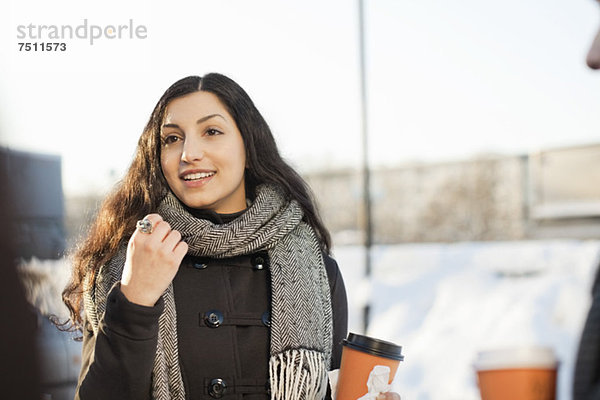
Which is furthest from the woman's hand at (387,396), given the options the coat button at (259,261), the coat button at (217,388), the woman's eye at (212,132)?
the woman's eye at (212,132)

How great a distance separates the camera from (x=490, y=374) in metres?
1.21

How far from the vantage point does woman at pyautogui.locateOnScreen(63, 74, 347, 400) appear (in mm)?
1750

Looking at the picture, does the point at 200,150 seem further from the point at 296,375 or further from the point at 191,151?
the point at 296,375

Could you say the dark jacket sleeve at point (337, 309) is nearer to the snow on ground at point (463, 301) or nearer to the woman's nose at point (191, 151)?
the woman's nose at point (191, 151)

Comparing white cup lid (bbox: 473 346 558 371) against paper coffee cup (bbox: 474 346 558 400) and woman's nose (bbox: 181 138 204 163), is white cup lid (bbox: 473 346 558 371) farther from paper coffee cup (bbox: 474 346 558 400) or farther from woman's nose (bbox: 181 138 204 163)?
woman's nose (bbox: 181 138 204 163)

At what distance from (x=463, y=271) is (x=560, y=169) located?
94.4 inches

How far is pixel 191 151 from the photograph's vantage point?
1833 millimetres

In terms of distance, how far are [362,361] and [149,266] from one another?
0.49 m

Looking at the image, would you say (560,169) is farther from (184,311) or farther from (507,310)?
(184,311)

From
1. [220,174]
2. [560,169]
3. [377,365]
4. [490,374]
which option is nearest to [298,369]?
[377,365]

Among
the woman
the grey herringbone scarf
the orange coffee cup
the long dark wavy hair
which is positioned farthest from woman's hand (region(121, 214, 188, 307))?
the orange coffee cup

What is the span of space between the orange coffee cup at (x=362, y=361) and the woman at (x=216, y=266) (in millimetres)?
255

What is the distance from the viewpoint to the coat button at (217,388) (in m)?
1.74

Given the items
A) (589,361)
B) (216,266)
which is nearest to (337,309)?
(216,266)
